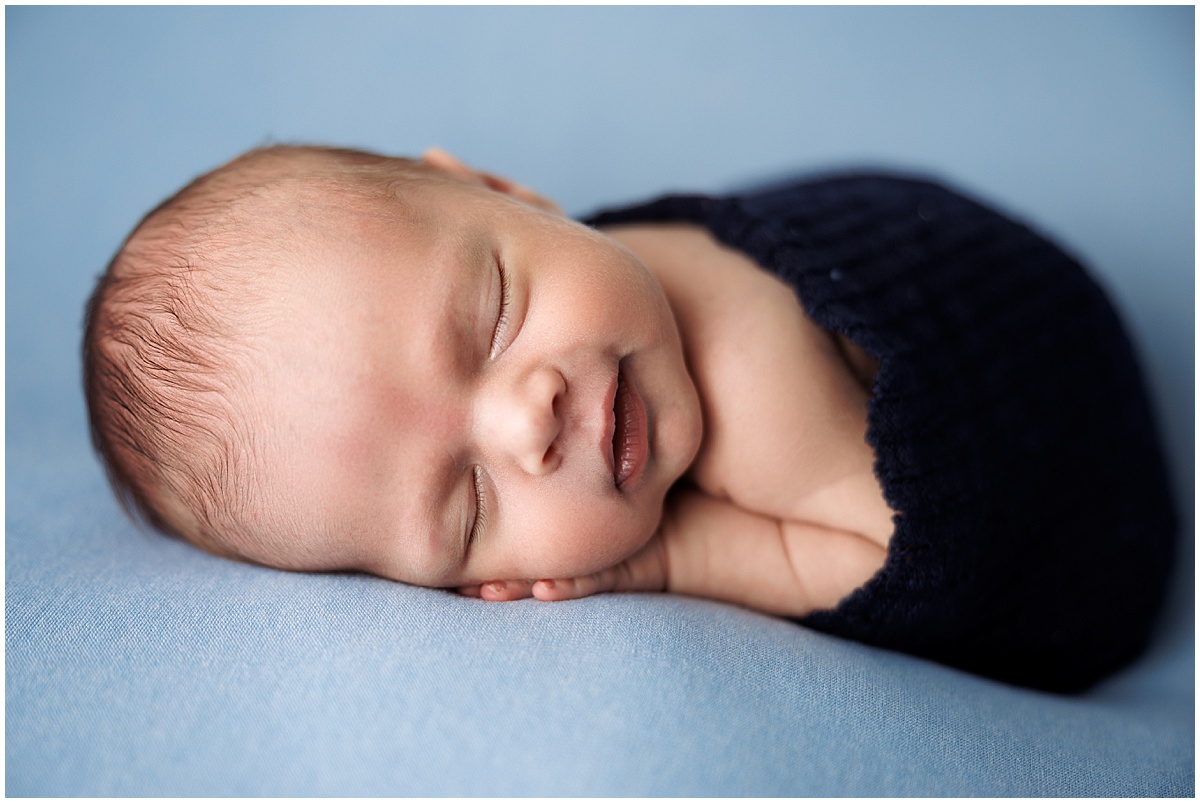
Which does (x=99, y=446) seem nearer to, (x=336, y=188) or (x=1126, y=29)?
(x=336, y=188)

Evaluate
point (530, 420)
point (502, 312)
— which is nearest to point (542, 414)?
point (530, 420)

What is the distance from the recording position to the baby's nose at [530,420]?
0.92 metres

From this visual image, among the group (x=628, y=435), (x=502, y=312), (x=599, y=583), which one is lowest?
(x=599, y=583)

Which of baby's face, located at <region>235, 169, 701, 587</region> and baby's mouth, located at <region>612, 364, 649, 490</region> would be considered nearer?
baby's face, located at <region>235, 169, 701, 587</region>

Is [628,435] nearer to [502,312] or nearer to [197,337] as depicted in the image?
[502,312]

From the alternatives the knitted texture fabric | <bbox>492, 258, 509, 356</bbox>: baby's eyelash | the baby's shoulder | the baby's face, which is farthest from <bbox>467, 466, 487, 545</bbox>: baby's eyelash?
the knitted texture fabric

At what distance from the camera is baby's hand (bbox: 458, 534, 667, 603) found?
3.32 feet

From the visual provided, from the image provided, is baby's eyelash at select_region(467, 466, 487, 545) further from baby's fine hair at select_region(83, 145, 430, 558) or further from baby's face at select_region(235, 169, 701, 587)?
baby's fine hair at select_region(83, 145, 430, 558)

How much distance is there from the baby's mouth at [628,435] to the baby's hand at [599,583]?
0.42ft

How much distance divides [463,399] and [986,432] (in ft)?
2.16

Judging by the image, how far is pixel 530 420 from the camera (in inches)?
35.9

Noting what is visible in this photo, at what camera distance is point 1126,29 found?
172 centimetres

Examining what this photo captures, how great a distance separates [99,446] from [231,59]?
1.29 meters

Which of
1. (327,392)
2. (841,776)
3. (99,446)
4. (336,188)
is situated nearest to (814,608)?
(841,776)
